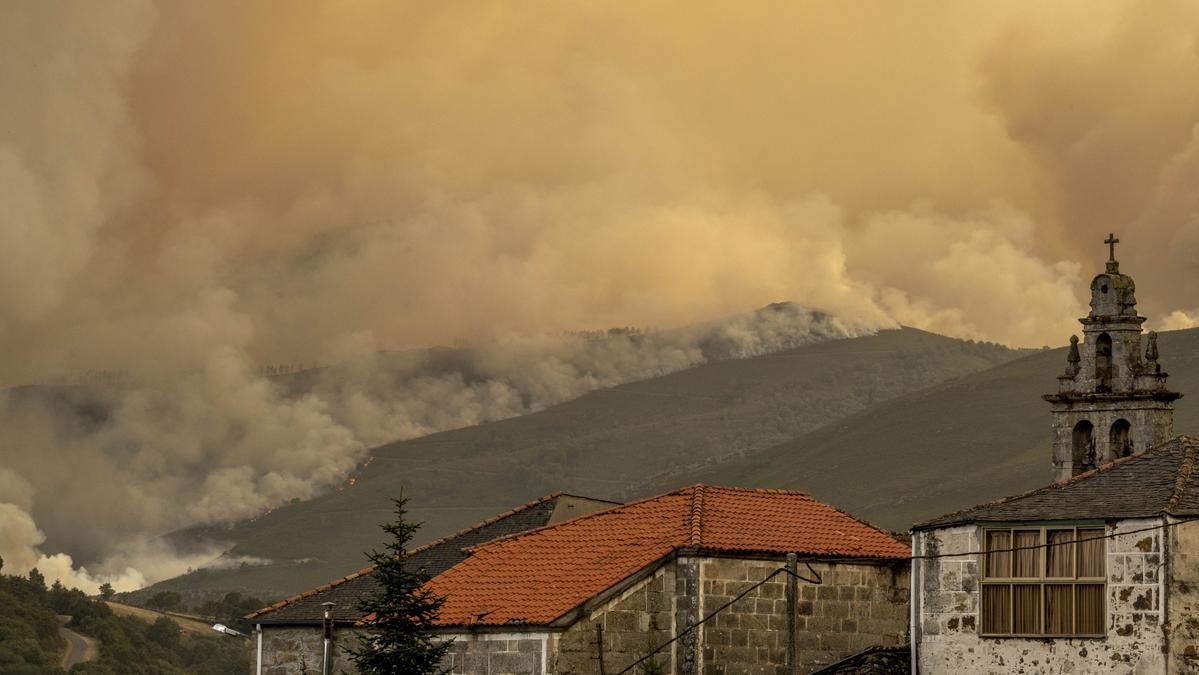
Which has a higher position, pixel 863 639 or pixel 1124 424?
pixel 1124 424

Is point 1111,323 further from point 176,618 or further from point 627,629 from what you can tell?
point 176,618

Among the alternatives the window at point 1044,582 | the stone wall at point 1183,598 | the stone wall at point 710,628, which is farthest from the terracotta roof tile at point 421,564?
the stone wall at point 1183,598

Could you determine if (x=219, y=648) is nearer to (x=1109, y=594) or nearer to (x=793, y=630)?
(x=793, y=630)

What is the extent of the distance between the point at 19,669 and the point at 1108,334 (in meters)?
91.0

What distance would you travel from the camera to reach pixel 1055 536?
103ft

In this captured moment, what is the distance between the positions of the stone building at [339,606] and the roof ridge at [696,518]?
286 inches

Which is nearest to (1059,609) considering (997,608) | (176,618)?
(997,608)

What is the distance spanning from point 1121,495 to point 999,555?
7.02ft

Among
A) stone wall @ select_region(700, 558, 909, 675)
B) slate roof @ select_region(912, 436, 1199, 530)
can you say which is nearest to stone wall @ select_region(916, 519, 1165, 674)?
slate roof @ select_region(912, 436, 1199, 530)

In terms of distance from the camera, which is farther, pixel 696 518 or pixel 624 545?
pixel 624 545

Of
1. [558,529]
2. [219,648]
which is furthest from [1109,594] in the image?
[219,648]

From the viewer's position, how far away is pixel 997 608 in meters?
32.1

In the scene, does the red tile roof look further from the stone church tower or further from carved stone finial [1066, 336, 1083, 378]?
carved stone finial [1066, 336, 1083, 378]

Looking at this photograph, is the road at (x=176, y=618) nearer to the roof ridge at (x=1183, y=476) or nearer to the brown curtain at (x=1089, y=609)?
the roof ridge at (x=1183, y=476)
